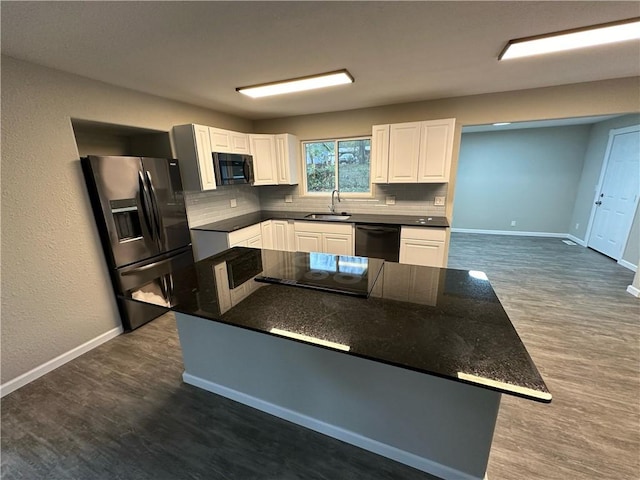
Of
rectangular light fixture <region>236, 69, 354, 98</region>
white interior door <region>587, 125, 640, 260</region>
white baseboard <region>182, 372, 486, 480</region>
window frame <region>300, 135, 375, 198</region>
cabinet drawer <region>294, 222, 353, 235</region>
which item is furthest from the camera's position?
white interior door <region>587, 125, 640, 260</region>

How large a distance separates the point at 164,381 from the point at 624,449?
9.95 feet

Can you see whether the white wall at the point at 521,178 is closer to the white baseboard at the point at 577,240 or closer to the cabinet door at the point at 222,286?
the white baseboard at the point at 577,240

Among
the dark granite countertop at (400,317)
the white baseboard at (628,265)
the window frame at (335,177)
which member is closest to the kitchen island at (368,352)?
the dark granite countertop at (400,317)

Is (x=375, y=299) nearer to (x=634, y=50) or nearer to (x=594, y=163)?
(x=634, y=50)

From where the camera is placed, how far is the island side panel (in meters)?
1.25

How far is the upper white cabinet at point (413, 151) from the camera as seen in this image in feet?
10.5

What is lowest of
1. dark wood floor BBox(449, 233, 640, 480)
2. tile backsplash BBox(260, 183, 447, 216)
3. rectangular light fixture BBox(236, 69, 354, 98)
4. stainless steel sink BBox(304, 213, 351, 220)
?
dark wood floor BBox(449, 233, 640, 480)

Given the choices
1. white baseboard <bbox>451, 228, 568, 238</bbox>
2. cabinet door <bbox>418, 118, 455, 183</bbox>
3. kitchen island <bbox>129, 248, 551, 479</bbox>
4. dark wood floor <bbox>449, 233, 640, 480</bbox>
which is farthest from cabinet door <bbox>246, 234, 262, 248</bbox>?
white baseboard <bbox>451, 228, 568, 238</bbox>

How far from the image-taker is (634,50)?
2031mm

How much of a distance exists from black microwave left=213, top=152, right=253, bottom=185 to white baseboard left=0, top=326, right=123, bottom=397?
204 centimetres

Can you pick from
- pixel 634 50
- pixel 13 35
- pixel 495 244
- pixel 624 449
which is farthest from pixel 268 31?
pixel 495 244

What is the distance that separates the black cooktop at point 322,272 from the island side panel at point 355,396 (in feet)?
1.17

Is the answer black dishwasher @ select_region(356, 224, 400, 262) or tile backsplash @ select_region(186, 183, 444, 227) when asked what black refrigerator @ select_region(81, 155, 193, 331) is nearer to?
tile backsplash @ select_region(186, 183, 444, 227)

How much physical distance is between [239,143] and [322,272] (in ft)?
8.80
